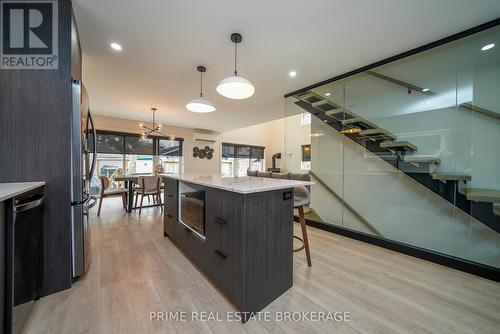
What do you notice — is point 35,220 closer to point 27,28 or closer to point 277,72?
point 27,28

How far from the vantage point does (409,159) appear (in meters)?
2.44

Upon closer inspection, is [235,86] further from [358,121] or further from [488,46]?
[488,46]

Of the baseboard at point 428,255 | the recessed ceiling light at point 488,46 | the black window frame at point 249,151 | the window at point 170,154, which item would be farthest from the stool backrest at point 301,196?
the black window frame at point 249,151

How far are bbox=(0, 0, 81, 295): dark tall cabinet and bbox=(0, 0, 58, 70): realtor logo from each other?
0.05 m

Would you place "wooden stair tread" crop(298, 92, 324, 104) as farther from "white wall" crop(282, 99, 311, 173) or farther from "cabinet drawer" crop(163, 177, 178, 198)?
"cabinet drawer" crop(163, 177, 178, 198)

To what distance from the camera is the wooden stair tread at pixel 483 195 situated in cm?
178

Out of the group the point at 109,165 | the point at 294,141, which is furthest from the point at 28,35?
the point at 109,165

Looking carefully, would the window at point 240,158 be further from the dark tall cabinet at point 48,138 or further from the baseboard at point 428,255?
the dark tall cabinet at point 48,138

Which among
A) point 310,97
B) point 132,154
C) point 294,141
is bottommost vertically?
point 132,154

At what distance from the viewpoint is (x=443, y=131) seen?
90.5 inches

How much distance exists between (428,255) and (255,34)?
10.4 feet

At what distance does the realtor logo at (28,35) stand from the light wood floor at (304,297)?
1.89 m

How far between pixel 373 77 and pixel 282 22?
1817mm

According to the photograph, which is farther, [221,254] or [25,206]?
[221,254]
